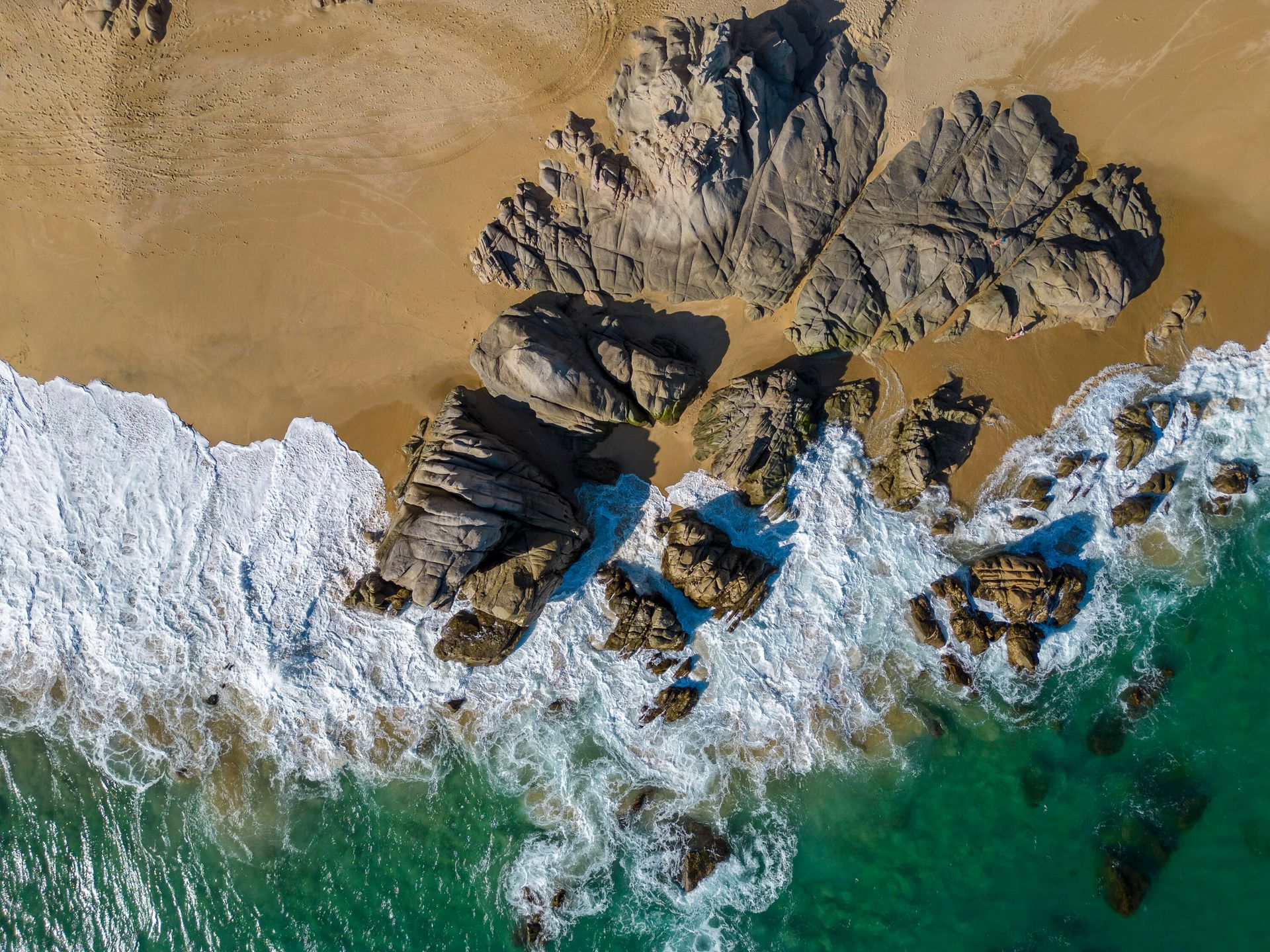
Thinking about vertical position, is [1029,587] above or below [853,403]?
below

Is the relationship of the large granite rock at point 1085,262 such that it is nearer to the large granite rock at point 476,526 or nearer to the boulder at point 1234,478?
the boulder at point 1234,478

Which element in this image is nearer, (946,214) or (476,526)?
(476,526)

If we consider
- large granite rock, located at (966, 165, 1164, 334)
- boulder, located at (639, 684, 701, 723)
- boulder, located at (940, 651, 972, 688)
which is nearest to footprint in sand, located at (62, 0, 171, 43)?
boulder, located at (639, 684, 701, 723)

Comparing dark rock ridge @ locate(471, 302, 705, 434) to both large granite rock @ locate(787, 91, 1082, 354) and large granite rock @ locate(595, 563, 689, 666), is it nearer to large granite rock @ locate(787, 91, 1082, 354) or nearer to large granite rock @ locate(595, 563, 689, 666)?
large granite rock @ locate(787, 91, 1082, 354)

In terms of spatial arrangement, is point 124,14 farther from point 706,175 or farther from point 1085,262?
point 1085,262

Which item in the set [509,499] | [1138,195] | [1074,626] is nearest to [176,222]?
[509,499]

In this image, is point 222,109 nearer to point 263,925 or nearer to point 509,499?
→ point 509,499

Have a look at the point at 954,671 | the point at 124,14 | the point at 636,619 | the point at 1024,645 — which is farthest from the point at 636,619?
the point at 124,14
